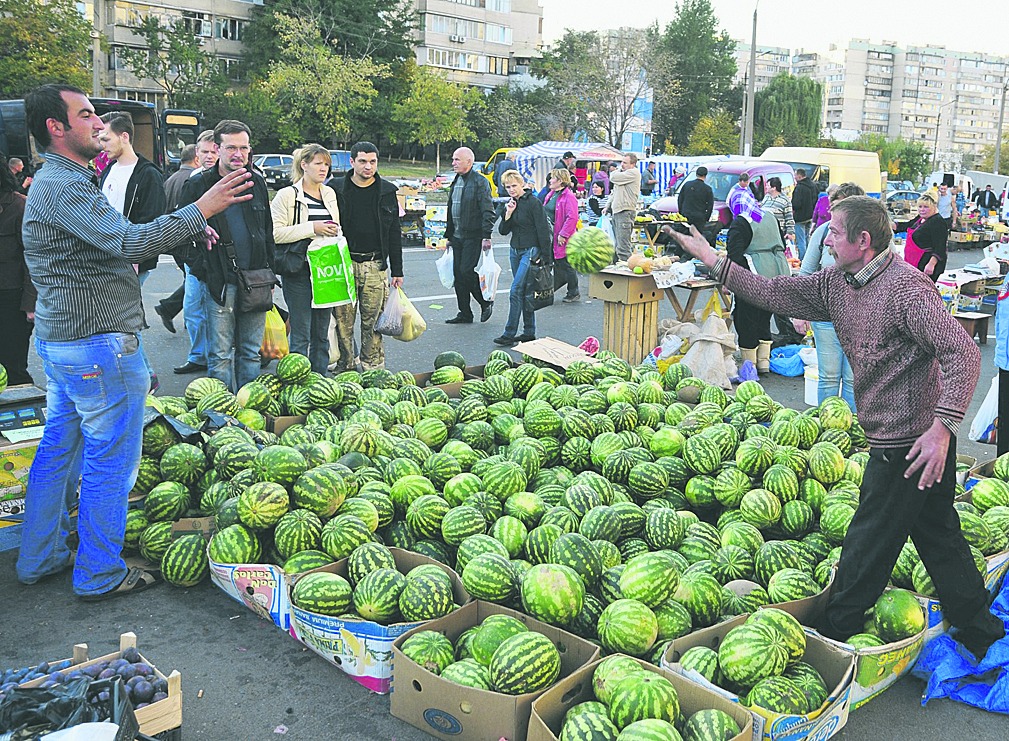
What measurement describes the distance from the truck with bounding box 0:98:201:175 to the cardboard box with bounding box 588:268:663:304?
4696 millimetres

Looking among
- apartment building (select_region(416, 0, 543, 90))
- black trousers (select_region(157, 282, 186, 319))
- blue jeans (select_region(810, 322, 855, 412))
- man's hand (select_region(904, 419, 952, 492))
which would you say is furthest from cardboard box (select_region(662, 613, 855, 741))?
apartment building (select_region(416, 0, 543, 90))

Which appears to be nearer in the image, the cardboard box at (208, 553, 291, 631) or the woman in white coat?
the cardboard box at (208, 553, 291, 631)

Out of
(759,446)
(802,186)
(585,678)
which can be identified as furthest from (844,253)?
(802,186)

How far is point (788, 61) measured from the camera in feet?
603

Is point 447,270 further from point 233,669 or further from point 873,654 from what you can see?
point 873,654

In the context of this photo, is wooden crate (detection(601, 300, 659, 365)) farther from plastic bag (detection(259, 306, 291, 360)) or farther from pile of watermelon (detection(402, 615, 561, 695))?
pile of watermelon (detection(402, 615, 561, 695))

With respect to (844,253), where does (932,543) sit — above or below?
below

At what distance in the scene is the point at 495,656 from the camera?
308 cm

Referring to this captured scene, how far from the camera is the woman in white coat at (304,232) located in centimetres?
686

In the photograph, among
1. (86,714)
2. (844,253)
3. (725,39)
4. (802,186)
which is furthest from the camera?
(725,39)

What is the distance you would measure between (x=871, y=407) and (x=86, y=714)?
2915 mm

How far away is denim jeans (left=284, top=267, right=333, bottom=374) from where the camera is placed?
702cm

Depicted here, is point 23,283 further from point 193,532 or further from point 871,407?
point 871,407

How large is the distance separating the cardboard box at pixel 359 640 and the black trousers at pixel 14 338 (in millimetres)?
3384
